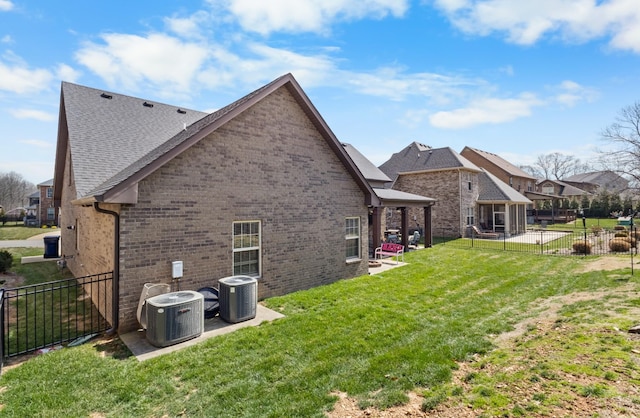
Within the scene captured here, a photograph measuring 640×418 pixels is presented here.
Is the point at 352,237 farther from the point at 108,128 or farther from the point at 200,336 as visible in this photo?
the point at 108,128

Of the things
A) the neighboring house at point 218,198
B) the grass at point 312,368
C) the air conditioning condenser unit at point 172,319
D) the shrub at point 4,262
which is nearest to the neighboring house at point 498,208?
the neighboring house at point 218,198

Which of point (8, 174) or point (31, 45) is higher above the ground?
point (8, 174)

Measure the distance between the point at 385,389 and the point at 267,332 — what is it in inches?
115

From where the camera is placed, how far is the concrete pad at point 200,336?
575 centimetres

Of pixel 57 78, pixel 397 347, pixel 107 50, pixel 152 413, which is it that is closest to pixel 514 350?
pixel 397 347

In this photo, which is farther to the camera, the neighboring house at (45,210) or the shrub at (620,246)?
the neighboring house at (45,210)

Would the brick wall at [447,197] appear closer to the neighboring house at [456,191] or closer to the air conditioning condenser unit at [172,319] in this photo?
the neighboring house at [456,191]

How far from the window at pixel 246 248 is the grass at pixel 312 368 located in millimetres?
1289

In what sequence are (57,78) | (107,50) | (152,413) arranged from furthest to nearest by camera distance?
1. (57,78)
2. (107,50)
3. (152,413)

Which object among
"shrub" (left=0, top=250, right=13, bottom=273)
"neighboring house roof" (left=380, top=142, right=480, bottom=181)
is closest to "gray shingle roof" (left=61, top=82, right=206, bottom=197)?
"shrub" (left=0, top=250, right=13, bottom=273)

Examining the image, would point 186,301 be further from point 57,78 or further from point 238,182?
point 57,78

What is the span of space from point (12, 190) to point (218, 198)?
310 feet

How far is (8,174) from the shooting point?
7794 cm

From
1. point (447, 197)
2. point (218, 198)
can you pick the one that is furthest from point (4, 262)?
point (447, 197)
